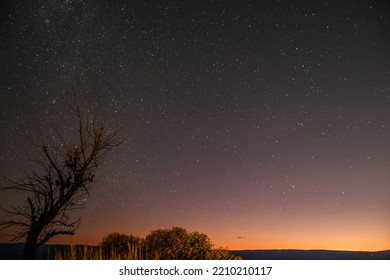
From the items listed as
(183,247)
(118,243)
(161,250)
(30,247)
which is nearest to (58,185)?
(30,247)

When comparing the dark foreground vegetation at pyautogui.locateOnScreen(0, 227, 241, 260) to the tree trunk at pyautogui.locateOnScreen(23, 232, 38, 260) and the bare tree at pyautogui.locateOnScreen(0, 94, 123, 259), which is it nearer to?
the tree trunk at pyautogui.locateOnScreen(23, 232, 38, 260)

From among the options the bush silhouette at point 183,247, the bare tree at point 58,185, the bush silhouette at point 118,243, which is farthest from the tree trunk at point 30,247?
the bush silhouette at point 183,247

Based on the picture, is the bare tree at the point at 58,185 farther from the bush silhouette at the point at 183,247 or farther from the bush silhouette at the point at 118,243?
the bush silhouette at the point at 183,247

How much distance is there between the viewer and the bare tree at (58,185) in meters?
5.80

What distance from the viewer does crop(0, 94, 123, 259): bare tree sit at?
580cm

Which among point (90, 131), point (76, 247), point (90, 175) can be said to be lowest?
point (76, 247)

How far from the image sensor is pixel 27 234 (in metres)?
5.77
